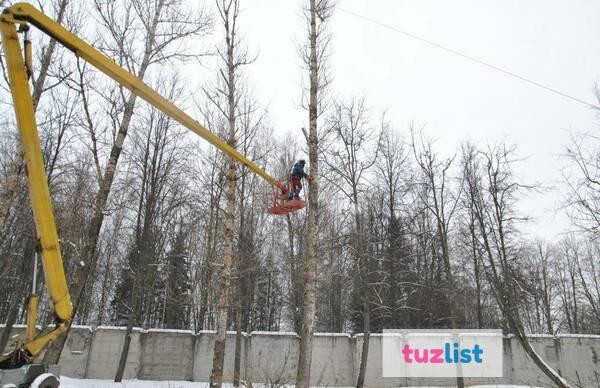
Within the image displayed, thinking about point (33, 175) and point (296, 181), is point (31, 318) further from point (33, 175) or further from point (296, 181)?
point (296, 181)

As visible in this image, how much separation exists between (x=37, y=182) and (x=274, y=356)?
17664 mm

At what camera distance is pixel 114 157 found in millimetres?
10758

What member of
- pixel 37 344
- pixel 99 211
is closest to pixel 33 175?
pixel 37 344

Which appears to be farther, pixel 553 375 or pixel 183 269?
pixel 183 269

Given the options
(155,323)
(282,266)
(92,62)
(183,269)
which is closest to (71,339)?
(183,269)

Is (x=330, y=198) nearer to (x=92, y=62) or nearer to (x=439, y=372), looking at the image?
(x=439, y=372)

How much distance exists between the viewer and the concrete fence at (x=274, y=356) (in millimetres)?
20000

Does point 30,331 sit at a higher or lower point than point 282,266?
lower

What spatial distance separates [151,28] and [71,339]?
1591 centimetres

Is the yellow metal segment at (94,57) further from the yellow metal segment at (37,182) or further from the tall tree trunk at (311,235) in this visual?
the tall tree trunk at (311,235)

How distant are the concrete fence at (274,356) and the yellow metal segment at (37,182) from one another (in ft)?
52.6

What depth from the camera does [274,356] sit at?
20.8 metres

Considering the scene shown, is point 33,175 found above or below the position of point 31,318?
above

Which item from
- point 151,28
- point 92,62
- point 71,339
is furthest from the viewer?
point 71,339
